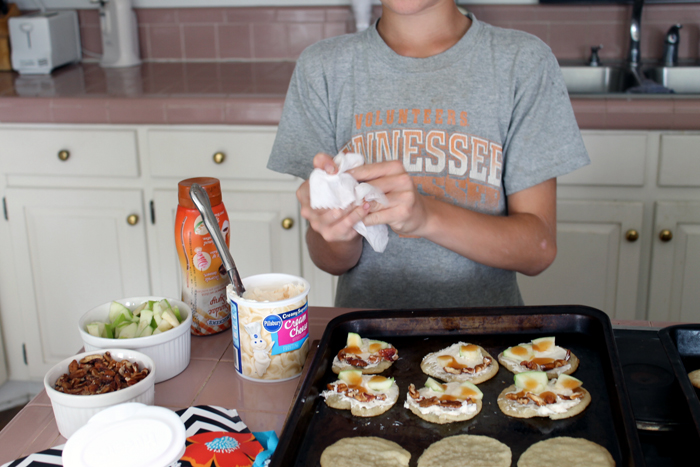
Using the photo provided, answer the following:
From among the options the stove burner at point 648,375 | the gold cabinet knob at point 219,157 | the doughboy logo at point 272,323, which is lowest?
the stove burner at point 648,375

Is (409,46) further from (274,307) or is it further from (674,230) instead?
(674,230)

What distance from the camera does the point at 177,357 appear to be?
84cm

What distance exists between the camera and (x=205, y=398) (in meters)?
0.81

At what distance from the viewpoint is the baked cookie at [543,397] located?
0.74 m

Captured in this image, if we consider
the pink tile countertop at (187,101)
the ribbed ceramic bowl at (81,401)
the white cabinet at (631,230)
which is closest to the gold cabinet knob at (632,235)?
the white cabinet at (631,230)

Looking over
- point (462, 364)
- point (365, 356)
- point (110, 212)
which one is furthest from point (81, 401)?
point (110, 212)

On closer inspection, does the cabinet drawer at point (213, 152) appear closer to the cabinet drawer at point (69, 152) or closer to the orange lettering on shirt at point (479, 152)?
the cabinet drawer at point (69, 152)

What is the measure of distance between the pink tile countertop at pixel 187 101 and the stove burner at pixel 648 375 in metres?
1.06

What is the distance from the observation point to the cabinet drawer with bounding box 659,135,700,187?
170cm

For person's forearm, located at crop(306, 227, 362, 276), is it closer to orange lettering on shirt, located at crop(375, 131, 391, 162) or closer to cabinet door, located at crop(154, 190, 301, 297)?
orange lettering on shirt, located at crop(375, 131, 391, 162)

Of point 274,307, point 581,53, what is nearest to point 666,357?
point 274,307

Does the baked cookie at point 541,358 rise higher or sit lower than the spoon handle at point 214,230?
lower

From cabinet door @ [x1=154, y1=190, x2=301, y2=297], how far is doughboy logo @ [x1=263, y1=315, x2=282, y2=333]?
3.59 ft

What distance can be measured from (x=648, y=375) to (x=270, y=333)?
0.44 m
